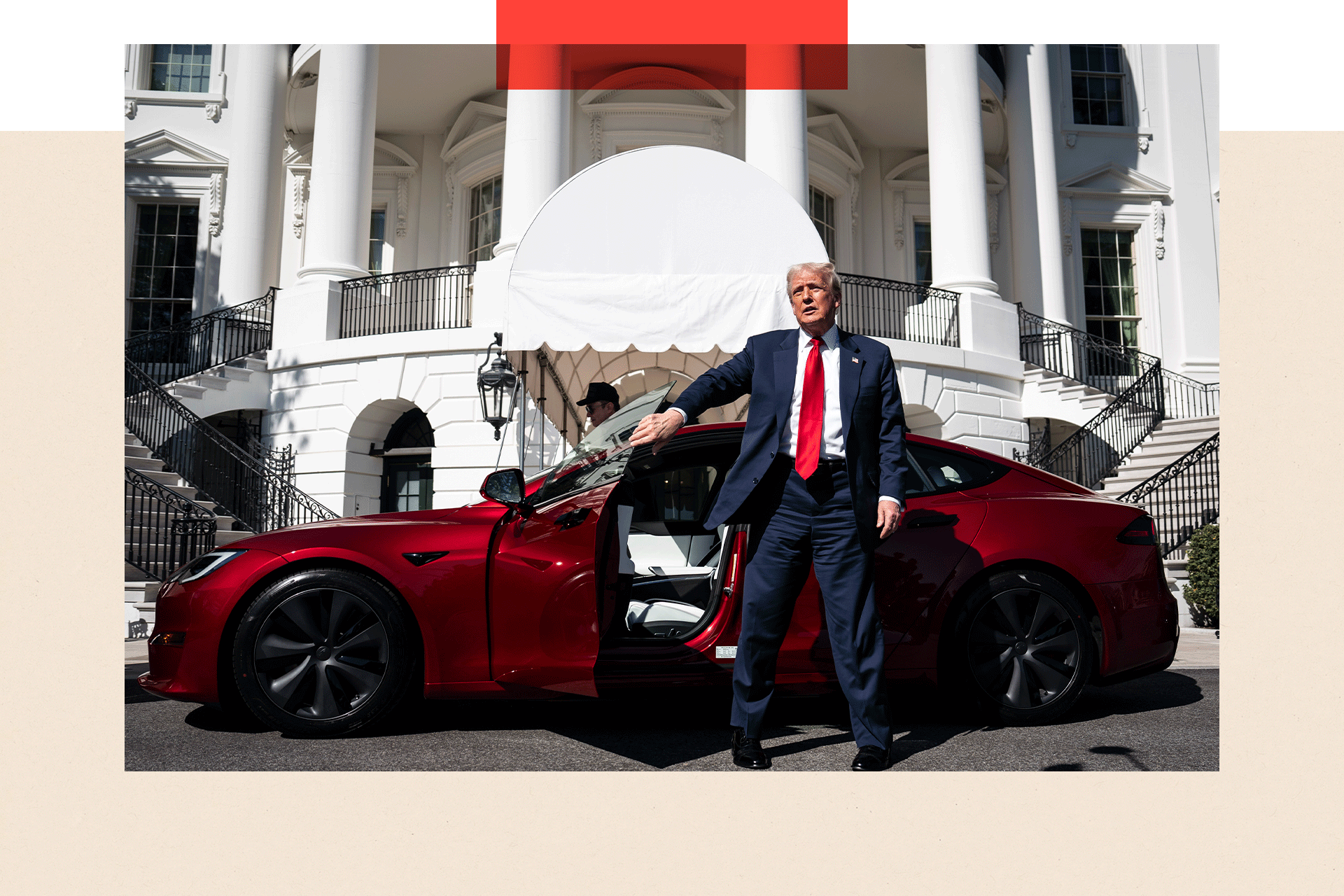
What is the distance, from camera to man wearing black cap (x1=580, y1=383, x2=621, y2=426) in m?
6.45

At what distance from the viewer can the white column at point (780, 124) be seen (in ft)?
48.4

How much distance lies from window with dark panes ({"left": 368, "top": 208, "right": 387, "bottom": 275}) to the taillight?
1883 cm

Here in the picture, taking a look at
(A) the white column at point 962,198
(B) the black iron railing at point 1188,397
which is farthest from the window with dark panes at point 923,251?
(B) the black iron railing at point 1188,397

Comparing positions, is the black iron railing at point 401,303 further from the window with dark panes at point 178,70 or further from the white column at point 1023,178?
the white column at point 1023,178

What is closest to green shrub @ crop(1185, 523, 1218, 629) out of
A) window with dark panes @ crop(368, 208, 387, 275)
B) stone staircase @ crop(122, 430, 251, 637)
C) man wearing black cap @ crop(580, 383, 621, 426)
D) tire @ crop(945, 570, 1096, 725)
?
tire @ crop(945, 570, 1096, 725)

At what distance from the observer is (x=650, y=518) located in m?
5.48

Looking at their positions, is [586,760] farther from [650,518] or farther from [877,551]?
[650,518]

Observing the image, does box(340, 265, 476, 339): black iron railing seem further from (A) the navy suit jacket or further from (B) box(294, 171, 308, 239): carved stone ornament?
(A) the navy suit jacket

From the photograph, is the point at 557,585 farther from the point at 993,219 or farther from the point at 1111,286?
the point at 1111,286

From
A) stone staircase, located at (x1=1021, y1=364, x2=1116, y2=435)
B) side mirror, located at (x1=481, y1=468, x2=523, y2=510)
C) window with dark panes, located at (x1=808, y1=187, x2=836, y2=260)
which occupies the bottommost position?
side mirror, located at (x1=481, y1=468, x2=523, y2=510)

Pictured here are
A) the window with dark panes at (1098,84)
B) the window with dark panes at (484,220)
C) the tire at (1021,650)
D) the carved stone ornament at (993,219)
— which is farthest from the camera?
the window with dark panes at (1098,84)

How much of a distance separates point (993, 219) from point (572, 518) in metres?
20.0

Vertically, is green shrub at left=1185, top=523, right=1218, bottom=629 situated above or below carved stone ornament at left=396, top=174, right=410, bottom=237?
below

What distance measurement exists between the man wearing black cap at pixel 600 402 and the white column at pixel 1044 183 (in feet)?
51.9
